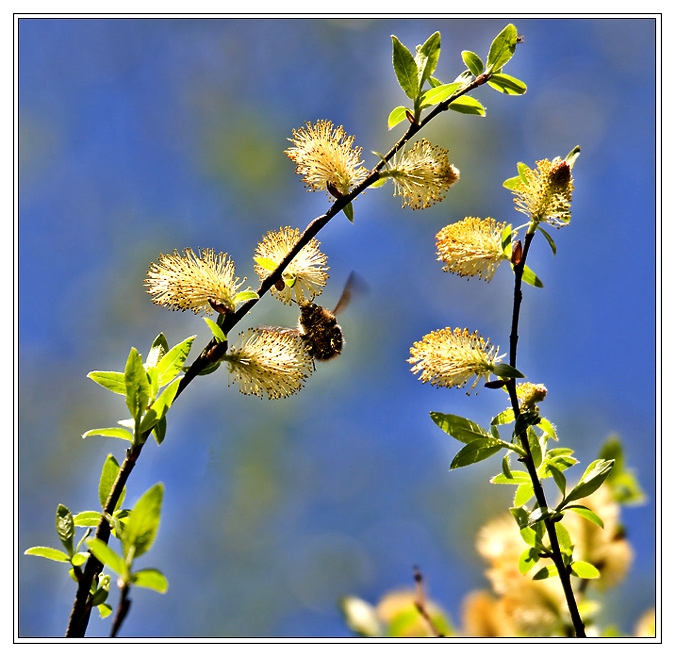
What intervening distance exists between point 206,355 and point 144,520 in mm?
205

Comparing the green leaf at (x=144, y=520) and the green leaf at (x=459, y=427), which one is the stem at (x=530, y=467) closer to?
the green leaf at (x=459, y=427)

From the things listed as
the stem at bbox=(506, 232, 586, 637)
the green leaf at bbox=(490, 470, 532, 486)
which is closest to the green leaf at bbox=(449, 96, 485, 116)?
the stem at bbox=(506, 232, 586, 637)

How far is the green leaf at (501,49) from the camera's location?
625 mm

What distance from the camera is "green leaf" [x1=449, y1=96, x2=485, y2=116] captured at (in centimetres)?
63

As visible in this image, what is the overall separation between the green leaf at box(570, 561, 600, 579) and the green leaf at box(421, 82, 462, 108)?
1.58 feet

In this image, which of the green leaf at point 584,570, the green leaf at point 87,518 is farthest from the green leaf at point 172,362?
the green leaf at point 584,570

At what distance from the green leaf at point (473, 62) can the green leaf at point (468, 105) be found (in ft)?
0.13

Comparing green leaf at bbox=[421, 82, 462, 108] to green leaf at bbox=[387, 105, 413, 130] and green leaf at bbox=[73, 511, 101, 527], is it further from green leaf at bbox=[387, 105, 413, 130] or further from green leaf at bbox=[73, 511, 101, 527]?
green leaf at bbox=[73, 511, 101, 527]

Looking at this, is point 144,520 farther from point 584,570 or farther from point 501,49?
point 501,49

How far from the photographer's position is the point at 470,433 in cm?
62

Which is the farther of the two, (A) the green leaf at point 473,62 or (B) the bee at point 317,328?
(B) the bee at point 317,328
